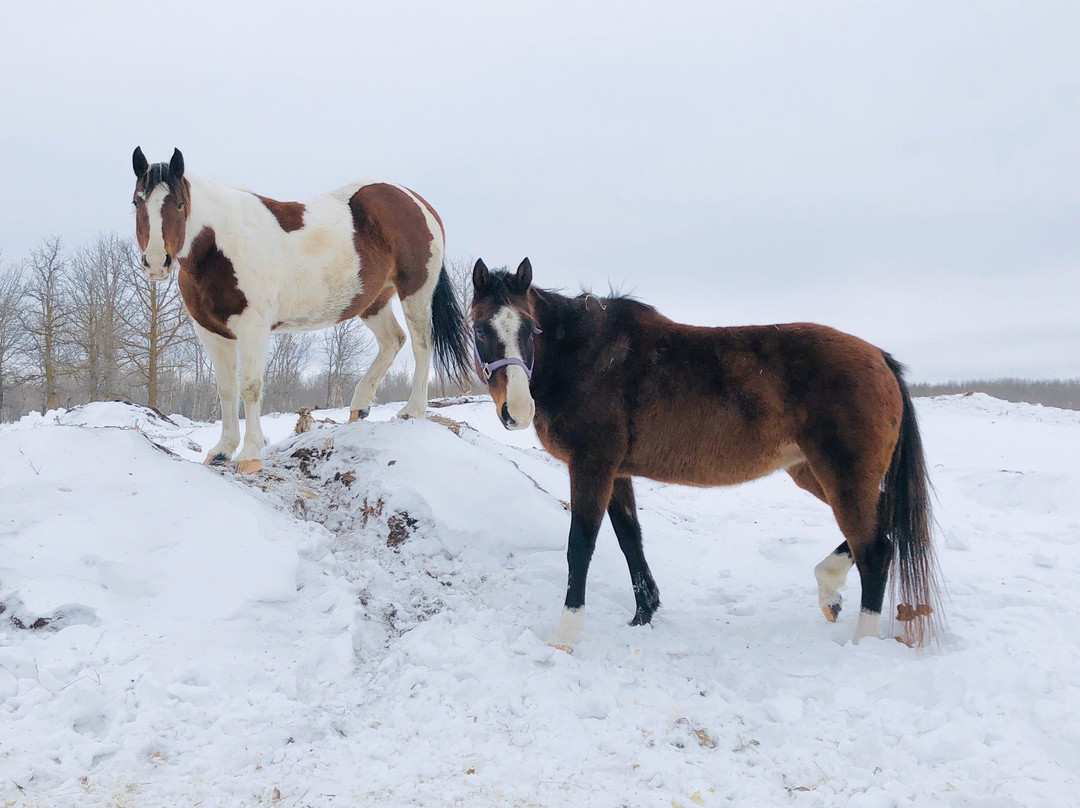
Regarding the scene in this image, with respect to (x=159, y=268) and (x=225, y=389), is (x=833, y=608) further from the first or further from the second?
(x=159, y=268)

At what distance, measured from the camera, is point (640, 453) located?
393 centimetres

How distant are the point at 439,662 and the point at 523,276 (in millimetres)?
2333

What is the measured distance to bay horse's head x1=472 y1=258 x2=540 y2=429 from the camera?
12.0 feet

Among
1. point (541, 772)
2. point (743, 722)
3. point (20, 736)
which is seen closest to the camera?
point (20, 736)

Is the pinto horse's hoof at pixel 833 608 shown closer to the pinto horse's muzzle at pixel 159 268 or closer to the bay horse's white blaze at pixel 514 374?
the bay horse's white blaze at pixel 514 374

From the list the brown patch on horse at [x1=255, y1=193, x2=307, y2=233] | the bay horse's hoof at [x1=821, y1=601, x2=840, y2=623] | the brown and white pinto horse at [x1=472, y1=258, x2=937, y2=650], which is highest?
the brown patch on horse at [x1=255, y1=193, x2=307, y2=233]

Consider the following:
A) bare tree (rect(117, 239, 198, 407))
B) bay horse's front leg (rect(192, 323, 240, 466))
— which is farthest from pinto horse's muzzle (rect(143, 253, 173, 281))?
bare tree (rect(117, 239, 198, 407))

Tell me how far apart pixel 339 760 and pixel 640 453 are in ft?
7.62

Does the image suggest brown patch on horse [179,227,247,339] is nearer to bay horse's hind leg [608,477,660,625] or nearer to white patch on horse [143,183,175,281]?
white patch on horse [143,183,175,281]

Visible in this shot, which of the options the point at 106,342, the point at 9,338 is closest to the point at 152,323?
the point at 106,342

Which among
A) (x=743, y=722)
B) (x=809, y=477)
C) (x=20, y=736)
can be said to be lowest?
(x=743, y=722)

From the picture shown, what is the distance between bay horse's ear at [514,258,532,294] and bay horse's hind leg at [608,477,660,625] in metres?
1.47

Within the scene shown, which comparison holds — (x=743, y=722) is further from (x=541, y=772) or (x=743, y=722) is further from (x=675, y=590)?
(x=675, y=590)

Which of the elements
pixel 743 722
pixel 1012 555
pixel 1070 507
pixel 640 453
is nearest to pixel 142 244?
pixel 640 453
